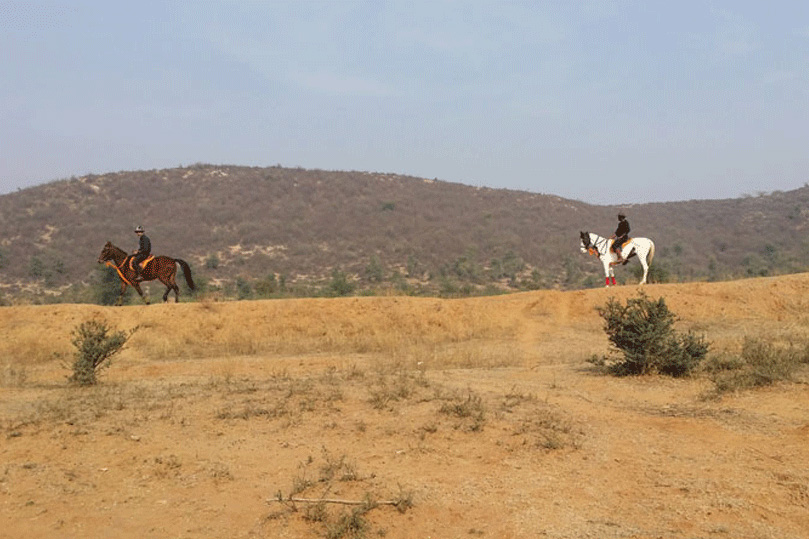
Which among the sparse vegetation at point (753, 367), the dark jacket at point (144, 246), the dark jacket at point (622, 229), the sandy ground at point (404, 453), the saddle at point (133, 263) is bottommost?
the sandy ground at point (404, 453)

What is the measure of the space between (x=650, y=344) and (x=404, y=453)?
5.15 metres

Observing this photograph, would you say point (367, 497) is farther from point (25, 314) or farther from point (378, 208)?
point (378, 208)

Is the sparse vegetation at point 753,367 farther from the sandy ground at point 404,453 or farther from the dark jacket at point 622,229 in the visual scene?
the dark jacket at point 622,229

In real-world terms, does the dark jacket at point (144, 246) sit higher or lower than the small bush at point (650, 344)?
higher

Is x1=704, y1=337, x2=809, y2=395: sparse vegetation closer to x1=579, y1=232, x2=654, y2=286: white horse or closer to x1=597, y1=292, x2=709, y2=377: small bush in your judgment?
x1=597, y1=292, x2=709, y2=377: small bush

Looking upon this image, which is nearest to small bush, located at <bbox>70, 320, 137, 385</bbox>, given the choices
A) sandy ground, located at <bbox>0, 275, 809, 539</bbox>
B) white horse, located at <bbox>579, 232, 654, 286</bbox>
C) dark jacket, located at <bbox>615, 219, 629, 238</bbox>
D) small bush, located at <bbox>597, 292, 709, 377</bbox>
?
sandy ground, located at <bbox>0, 275, 809, 539</bbox>

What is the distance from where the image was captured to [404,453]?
644cm

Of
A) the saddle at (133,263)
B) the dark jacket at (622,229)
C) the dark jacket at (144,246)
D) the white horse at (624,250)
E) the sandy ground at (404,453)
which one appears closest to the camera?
the sandy ground at (404,453)

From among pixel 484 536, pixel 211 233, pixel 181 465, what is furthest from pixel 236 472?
pixel 211 233

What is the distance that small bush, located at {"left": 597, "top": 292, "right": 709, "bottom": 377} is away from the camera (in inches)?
388

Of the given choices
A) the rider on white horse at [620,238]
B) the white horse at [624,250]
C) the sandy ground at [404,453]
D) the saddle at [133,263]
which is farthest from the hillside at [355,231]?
the sandy ground at [404,453]

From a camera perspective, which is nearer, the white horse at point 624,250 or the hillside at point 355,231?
the white horse at point 624,250

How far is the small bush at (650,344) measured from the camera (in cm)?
984

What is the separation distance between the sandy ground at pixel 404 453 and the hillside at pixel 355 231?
16785mm
